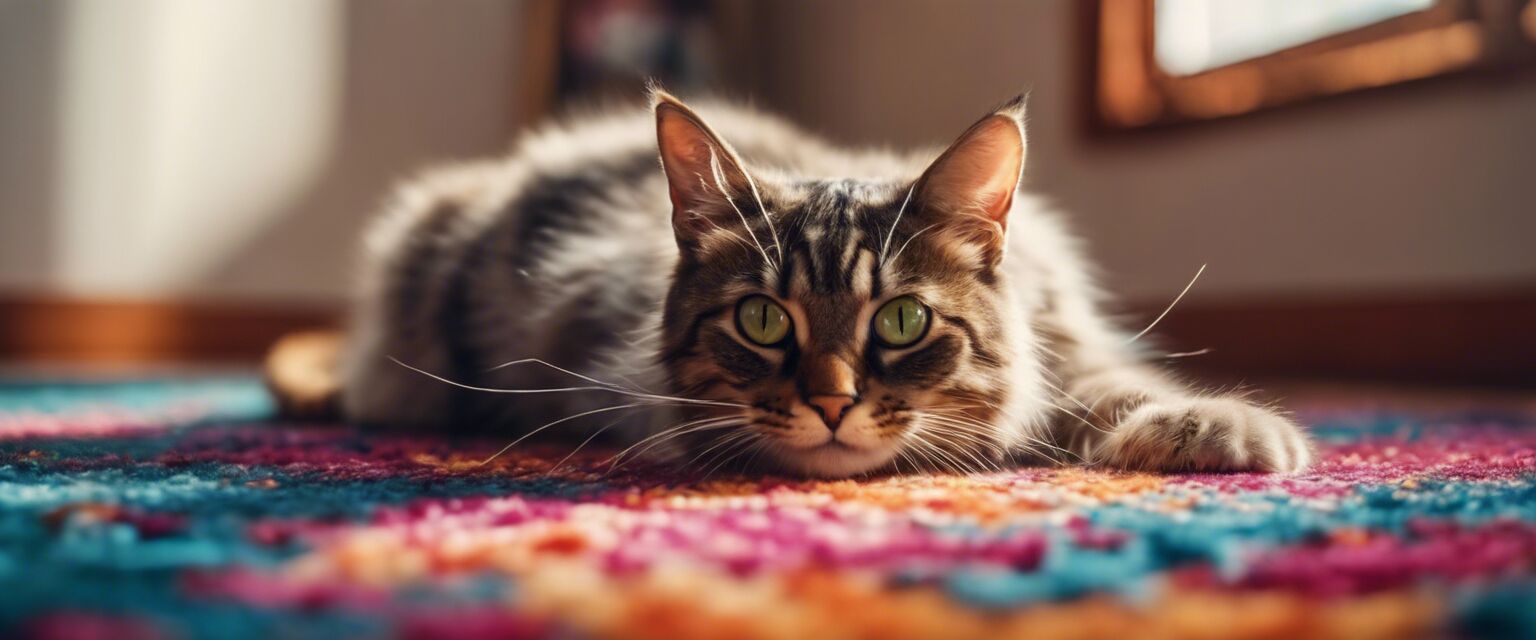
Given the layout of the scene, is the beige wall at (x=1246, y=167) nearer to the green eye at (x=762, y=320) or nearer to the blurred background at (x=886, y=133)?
the blurred background at (x=886, y=133)

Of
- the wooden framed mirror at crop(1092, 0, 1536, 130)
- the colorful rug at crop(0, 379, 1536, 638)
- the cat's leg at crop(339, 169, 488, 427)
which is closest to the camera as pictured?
the colorful rug at crop(0, 379, 1536, 638)

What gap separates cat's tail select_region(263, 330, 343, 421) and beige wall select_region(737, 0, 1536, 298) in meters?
1.36

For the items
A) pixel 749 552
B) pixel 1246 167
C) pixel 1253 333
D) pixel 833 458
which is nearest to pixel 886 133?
pixel 1246 167

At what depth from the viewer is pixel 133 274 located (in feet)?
10.5

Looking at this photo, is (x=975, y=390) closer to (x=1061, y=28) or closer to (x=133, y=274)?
(x=1061, y=28)

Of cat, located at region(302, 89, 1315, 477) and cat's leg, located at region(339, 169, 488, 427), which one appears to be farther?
cat's leg, located at region(339, 169, 488, 427)

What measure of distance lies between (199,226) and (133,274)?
23cm

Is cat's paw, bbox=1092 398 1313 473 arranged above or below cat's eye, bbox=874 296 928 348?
below

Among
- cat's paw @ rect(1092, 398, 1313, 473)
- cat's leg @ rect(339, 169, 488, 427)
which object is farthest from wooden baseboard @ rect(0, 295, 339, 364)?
cat's paw @ rect(1092, 398, 1313, 473)

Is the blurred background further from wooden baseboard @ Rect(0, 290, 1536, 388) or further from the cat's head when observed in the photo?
the cat's head

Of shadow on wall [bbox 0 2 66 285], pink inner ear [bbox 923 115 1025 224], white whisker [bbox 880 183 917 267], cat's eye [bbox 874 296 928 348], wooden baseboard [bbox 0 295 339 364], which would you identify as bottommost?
wooden baseboard [bbox 0 295 339 364]

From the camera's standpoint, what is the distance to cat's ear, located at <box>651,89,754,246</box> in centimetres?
101

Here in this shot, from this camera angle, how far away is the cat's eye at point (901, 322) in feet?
3.16

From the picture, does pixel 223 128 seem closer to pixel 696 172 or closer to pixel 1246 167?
pixel 696 172
